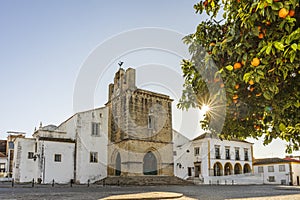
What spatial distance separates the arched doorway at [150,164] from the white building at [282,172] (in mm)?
16962

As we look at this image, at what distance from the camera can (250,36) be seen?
3008 mm

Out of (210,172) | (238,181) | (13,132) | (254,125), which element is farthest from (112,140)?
(254,125)

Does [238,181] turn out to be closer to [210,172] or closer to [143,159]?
[210,172]

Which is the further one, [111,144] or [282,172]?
[282,172]

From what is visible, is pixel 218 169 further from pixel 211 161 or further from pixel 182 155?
pixel 182 155

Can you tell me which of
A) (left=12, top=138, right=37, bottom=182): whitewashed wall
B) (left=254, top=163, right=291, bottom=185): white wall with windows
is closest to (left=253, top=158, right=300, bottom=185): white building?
(left=254, top=163, right=291, bottom=185): white wall with windows

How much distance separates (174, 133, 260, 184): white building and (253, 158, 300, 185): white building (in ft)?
11.6

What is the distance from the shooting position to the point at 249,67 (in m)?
3.03

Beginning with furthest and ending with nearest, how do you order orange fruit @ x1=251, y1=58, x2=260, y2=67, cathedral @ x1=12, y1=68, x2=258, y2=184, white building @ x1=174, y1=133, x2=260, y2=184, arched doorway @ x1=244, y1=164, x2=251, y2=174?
arched doorway @ x1=244, y1=164, x2=251, y2=174, white building @ x1=174, y1=133, x2=260, y2=184, cathedral @ x1=12, y1=68, x2=258, y2=184, orange fruit @ x1=251, y1=58, x2=260, y2=67

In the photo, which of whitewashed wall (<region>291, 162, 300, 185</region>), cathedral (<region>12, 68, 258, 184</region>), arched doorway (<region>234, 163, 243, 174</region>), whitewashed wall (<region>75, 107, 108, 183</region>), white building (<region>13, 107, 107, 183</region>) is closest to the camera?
white building (<region>13, 107, 107, 183</region>)

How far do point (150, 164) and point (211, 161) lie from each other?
1064 centimetres

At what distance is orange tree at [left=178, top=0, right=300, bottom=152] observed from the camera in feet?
8.79

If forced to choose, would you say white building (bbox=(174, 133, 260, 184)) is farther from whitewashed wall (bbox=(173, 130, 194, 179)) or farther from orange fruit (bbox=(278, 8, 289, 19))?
orange fruit (bbox=(278, 8, 289, 19))

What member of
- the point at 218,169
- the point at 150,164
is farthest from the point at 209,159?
the point at 150,164
